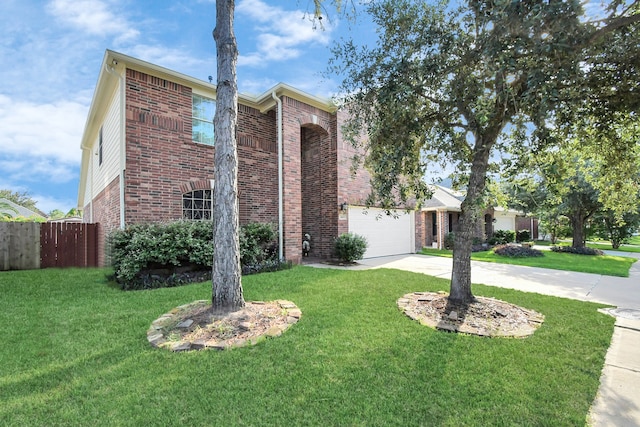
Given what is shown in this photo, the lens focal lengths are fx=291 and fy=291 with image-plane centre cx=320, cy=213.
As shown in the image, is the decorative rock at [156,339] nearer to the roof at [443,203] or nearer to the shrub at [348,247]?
the shrub at [348,247]

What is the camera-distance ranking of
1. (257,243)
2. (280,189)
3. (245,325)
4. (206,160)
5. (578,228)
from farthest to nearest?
(578,228)
(280,189)
(206,160)
(257,243)
(245,325)

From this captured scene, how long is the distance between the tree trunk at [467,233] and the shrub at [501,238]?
15790mm

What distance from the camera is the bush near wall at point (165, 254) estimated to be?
6.60 metres

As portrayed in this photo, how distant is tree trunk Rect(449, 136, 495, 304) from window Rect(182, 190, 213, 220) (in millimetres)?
7180

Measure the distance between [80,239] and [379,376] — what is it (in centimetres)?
1156

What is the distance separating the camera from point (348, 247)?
10.0m

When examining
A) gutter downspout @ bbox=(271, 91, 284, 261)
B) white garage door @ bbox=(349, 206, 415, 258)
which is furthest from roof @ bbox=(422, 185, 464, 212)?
gutter downspout @ bbox=(271, 91, 284, 261)

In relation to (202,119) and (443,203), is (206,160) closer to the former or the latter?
(202,119)

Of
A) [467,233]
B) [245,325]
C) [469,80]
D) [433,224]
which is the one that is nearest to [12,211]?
[245,325]

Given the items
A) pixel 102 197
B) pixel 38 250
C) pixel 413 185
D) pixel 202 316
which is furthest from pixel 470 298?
pixel 38 250

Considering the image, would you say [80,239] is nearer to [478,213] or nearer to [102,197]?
[102,197]

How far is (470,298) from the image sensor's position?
16.4 feet

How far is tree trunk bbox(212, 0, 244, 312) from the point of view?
445 centimetres

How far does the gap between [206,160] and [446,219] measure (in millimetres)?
14218
